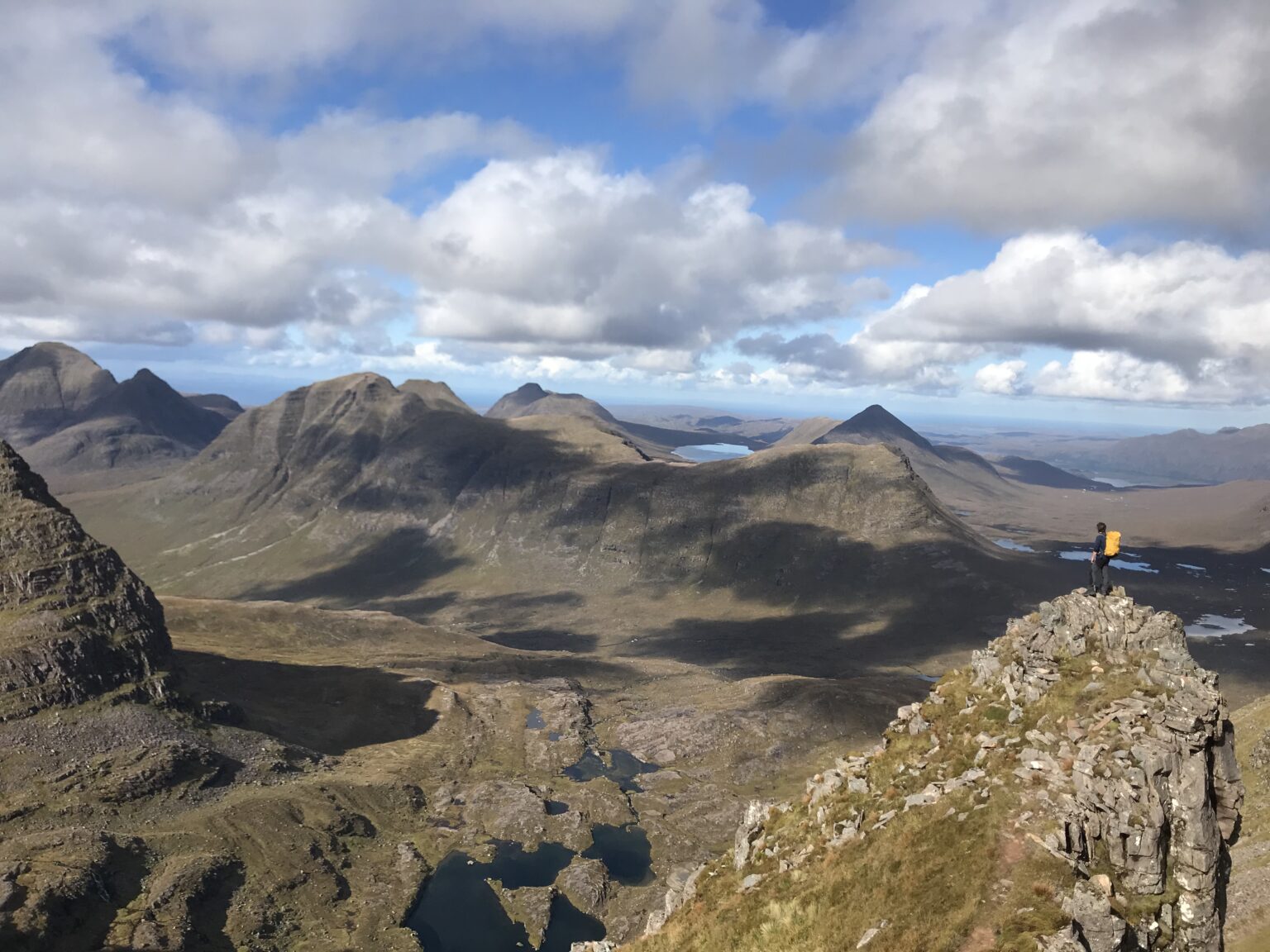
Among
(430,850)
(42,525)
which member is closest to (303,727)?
(430,850)

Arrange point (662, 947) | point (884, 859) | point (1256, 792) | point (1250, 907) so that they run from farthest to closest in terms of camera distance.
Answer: point (1256, 792), point (1250, 907), point (662, 947), point (884, 859)

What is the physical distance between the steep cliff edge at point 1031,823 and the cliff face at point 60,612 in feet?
361

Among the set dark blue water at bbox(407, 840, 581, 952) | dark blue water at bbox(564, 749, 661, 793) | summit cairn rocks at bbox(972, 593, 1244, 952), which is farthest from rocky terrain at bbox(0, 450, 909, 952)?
summit cairn rocks at bbox(972, 593, 1244, 952)

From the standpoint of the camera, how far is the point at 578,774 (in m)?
140

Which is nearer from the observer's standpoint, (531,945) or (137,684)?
(531,945)

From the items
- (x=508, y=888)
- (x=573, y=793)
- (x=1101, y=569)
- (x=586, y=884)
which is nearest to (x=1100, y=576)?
(x=1101, y=569)

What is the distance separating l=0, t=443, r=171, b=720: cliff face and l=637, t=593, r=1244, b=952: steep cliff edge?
11013 centimetres

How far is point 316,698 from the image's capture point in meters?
156

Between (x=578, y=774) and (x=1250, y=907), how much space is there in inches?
4403

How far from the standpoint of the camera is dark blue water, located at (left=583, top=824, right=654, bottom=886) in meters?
106

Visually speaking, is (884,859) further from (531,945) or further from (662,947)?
(531,945)

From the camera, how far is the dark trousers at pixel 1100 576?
3781 centimetres

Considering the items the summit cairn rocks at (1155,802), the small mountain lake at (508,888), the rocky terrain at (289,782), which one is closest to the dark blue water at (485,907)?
the small mountain lake at (508,888)

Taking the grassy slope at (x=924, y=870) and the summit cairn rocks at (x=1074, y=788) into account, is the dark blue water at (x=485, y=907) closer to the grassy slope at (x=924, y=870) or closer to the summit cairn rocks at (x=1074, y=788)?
the grassy slope at (x=924, y=870)
